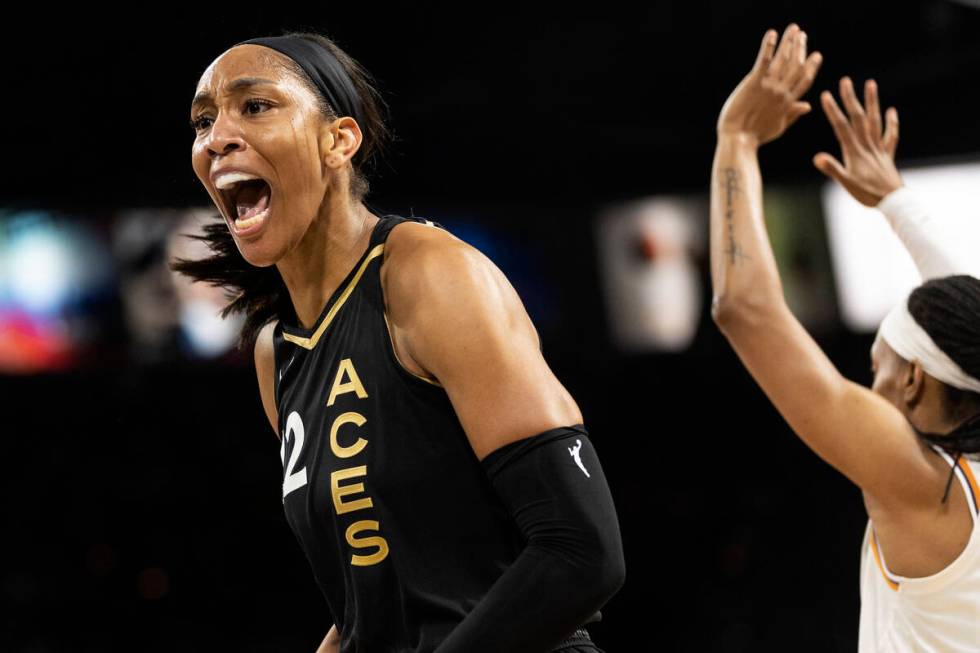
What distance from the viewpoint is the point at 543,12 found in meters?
7.32

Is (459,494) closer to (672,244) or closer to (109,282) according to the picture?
(109,282)

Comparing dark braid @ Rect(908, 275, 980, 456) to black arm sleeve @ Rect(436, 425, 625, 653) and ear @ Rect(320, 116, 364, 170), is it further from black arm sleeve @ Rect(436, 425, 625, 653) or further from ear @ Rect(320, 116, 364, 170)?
ear @ Rect(320, 116, 364, 170)

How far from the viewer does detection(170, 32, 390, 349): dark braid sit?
188cm

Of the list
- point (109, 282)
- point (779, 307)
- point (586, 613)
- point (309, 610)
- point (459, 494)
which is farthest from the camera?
point (309, 610)

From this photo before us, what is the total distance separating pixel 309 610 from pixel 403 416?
6730 millimetres

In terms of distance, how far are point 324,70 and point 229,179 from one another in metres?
0.24

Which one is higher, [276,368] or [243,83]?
[243,83]

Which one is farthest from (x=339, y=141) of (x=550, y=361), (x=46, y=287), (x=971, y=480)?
(x=550, y=361)

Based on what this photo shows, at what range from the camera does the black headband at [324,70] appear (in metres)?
1.74

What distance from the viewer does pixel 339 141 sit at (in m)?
1.75

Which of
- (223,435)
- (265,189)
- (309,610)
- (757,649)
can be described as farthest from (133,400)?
(265,189)

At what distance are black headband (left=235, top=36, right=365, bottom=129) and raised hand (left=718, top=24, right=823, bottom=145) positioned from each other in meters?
0.75

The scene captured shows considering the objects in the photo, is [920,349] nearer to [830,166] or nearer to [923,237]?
[923,237]

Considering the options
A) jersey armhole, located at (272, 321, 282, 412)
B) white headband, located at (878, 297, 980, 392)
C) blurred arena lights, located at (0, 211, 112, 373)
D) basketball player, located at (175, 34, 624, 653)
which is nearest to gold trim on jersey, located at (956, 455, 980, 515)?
white headband, located at (878, 297, 980, 392)
